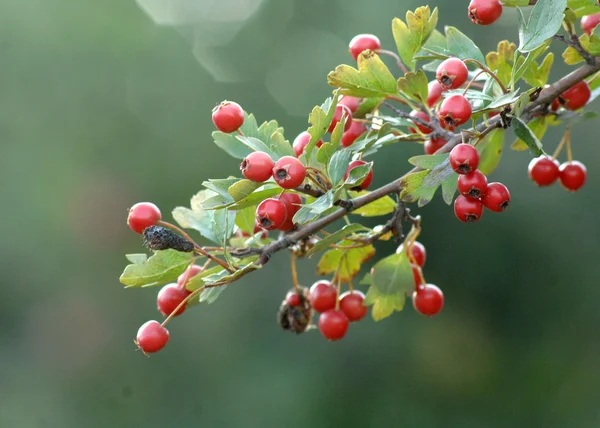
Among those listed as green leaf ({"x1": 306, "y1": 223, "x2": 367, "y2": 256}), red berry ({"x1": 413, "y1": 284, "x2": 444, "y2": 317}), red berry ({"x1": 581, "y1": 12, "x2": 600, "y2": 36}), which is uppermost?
red berry ({"x1": 581, "y1": 12, "x2": 600, "y2": 36})

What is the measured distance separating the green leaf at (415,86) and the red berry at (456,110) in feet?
0.42

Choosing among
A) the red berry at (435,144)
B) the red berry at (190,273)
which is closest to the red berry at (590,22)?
the red berry at (435,144)

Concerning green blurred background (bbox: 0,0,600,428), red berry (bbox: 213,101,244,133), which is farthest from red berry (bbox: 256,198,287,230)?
green blurred background (bbox: 0,0,600,428)

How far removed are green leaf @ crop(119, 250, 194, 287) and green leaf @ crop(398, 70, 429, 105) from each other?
430mm

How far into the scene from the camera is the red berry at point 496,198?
1021mm

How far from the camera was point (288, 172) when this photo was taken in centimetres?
95

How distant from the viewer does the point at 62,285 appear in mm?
6156

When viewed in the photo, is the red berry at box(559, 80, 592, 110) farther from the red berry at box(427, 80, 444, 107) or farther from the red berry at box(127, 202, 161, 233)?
the red berry at box(127, 202, 161, 233)

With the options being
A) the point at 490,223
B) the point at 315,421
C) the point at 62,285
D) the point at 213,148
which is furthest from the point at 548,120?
the point at 62,285

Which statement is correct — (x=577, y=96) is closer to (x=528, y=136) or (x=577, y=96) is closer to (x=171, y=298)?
(x=528, y=136)

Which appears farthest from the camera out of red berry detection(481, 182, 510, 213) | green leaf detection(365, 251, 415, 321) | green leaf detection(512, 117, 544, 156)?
green leaf detection(365, 251, 415, 321)

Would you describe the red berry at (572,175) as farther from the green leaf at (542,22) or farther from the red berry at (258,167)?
the red berry at (258,167)

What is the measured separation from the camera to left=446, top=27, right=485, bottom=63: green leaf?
112 centimetres

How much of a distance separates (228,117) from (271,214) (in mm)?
206
